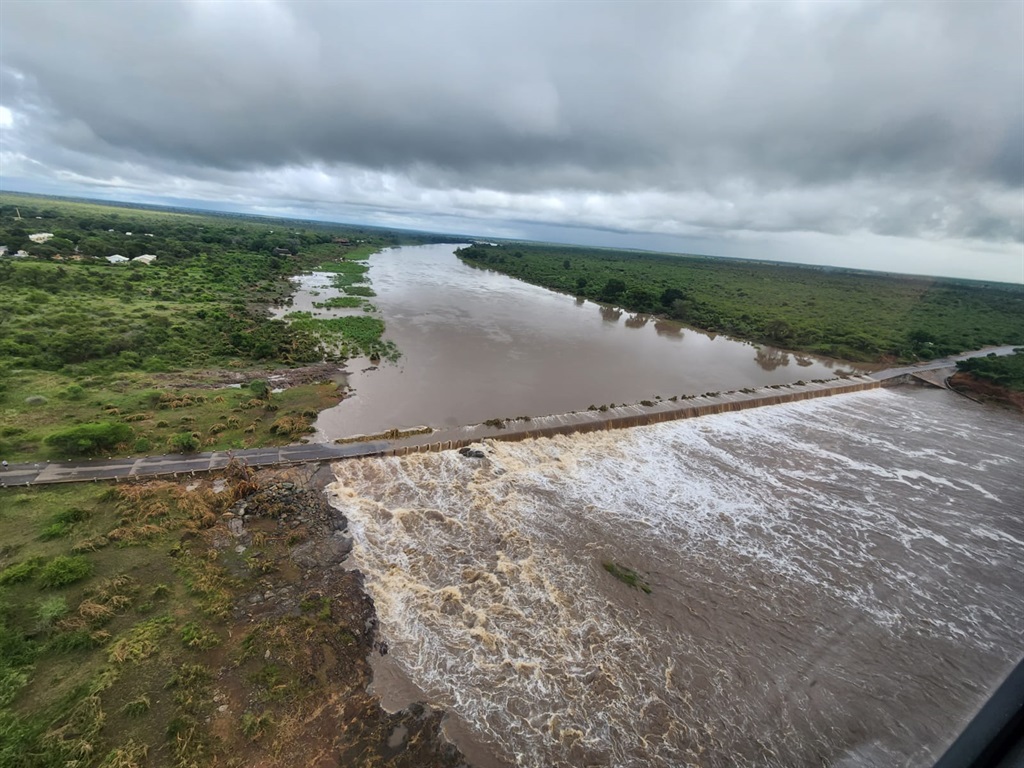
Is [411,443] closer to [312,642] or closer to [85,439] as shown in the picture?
[312,642]

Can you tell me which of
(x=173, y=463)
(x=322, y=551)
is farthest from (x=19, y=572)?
(x=322, y=551)

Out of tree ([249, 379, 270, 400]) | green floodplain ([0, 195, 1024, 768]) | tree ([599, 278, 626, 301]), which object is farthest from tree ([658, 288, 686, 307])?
tree ([249, 379, 270, 400])

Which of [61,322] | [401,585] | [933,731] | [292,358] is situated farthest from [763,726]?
[61,322]

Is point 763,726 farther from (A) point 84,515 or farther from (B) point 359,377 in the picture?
(B) point 359,377

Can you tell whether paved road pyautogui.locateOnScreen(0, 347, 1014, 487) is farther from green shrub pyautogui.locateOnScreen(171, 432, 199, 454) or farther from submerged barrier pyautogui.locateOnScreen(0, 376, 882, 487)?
green shrub pyautogui.locateOnScreen(171, 432, 199, 454)

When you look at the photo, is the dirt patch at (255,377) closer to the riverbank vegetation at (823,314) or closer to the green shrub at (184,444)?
the green shrub at (184,444)

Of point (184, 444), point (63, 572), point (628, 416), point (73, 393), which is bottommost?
point (63, 572)
